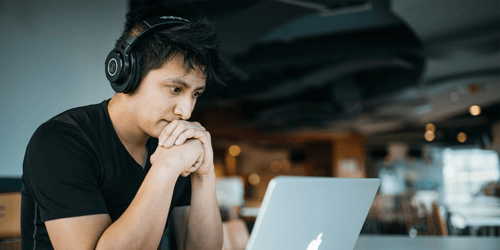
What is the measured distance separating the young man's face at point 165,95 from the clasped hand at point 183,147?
0.04m

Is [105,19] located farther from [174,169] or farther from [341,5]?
[341,5]

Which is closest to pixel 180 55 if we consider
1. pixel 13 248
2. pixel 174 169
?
pixel 174 169

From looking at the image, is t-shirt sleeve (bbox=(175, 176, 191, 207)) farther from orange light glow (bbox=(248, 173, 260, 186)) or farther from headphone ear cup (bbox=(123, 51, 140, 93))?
orange light glow (bbox=(248, 173, 260, 186))

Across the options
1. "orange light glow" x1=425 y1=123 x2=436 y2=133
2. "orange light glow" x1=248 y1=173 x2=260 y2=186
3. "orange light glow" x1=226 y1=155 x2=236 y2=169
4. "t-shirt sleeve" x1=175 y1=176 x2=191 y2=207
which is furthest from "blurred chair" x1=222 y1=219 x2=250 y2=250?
"orange light glow" x1=248 y1=173 x2=260 y2=186

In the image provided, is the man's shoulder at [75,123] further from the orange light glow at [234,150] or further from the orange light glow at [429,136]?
the orange light glow at [234,150]

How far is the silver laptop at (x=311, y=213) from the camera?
24.5 inches

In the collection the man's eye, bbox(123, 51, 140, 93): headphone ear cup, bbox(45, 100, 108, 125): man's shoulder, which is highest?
bbox(123, 51, 140, 93): headphone ear cup

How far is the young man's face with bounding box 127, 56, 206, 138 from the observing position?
1.00 meters

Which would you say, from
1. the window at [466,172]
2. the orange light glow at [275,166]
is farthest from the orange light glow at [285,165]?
the window at [466,172]

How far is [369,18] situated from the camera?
4.99 meters

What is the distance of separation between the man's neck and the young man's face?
0.05 meters

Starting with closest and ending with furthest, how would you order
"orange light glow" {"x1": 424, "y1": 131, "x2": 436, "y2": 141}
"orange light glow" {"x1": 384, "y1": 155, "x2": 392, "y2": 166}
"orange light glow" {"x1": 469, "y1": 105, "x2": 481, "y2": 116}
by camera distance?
"orange light glow" {"x1": 469, "y1": 105, "x2": 481, "y2": 116}, "orange light glow" {"x1": 424, "y1": 131, "x2": 436, "y2": 141}, "orange light glow" {"x1": 384, "y1": 155, "x2": 392, "y2": 166}

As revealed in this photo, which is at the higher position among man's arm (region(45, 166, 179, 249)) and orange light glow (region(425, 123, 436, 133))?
man's arm (region(45, 166, 179, 249))

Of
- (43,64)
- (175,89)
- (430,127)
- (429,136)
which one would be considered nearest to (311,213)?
(175,89)
